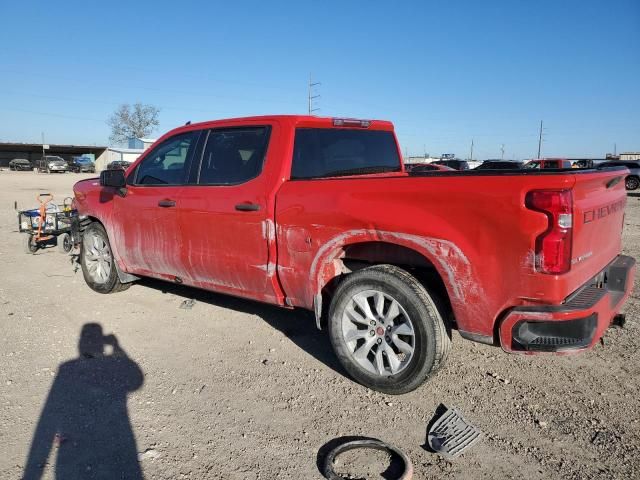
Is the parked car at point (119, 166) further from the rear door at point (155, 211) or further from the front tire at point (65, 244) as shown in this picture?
the front tire at point (65, 244)

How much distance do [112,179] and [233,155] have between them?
1617mm

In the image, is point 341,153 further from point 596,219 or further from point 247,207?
point 596,219

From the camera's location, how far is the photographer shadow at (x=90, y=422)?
259cm

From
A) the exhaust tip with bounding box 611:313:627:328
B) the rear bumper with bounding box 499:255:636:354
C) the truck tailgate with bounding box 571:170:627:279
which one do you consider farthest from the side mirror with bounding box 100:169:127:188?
the exhaust tip with bounding box 611:313:627:328

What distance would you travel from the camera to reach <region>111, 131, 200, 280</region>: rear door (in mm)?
4562

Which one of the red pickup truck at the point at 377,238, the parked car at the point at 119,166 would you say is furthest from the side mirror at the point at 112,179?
the parked car at the point at 119,166

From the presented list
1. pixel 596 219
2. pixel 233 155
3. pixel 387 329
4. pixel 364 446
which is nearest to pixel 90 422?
pixel 364 446

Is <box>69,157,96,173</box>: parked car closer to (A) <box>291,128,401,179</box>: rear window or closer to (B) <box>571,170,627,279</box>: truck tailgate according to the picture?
(A) <box>291,128,401,179</box>: rear window

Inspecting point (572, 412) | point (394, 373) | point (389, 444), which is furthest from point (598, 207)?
point (389, 444)

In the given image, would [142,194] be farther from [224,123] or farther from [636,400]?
[636,400]

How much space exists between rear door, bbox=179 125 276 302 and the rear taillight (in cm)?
193

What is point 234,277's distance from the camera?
4109 mm

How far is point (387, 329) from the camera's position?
3.23m

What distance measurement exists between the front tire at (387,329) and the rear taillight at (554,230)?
0.77 metres
